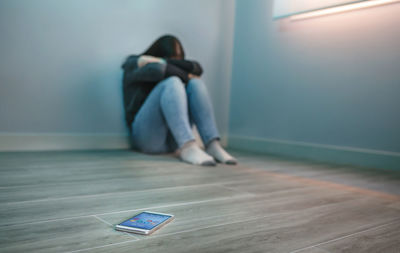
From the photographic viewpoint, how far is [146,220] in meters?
0.86

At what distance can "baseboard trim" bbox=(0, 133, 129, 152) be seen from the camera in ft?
6.94

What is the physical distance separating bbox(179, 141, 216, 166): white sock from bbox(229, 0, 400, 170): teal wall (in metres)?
0.96

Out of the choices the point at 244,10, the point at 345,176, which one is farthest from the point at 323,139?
the point at 244,10

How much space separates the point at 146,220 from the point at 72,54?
1771 millimetres

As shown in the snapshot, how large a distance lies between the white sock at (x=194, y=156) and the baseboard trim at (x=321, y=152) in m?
0.94

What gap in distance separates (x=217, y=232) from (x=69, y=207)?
438mm

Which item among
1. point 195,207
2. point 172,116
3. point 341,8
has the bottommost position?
point 195,207

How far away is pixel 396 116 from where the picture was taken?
206cm

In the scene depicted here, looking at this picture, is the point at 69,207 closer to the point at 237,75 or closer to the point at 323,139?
the point at 323,139

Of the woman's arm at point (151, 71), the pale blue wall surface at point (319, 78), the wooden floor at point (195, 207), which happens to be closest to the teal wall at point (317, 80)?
the pale blue wall surface at point (319, 78)

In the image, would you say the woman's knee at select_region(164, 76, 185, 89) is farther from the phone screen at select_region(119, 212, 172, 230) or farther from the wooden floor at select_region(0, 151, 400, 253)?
the phone screen at select_region(119, 212, 172, 230)

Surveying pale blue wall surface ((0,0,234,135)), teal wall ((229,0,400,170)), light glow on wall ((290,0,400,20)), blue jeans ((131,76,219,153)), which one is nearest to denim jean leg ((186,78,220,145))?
blue jeans ((131,76,219,153))

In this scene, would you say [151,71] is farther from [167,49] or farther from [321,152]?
[321,152]

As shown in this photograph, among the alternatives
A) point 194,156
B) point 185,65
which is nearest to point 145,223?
point 194,156
